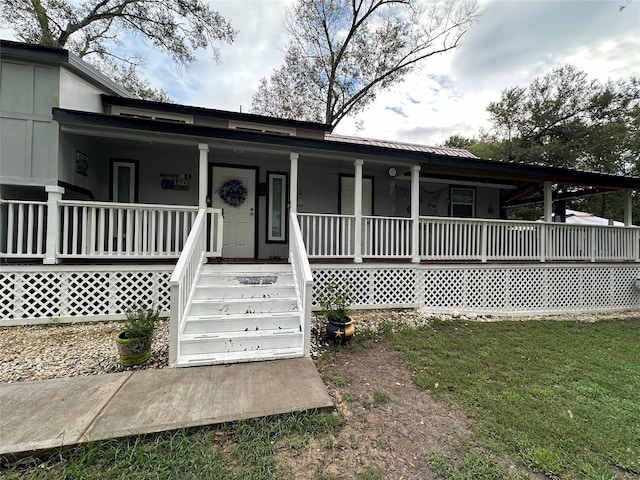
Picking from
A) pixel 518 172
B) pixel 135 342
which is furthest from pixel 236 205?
pixel 518 172

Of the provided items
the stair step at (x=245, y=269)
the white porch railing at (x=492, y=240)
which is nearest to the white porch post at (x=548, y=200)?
the white porch railing at (x=492, y=240)

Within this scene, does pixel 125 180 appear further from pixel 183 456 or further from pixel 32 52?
pixel 183 456

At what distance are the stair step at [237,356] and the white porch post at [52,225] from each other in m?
3.17

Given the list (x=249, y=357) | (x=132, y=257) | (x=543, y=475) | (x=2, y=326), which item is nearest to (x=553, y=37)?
(x=543, y=475)

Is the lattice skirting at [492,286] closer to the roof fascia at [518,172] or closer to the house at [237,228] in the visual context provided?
the house at [237,228]

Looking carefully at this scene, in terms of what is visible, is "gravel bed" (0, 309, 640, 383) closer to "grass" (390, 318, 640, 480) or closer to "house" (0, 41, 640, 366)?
"house" (0, 41, 640, 366)

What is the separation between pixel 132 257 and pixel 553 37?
13.6m

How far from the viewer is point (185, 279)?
3.83m

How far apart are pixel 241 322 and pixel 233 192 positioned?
13.1 feet

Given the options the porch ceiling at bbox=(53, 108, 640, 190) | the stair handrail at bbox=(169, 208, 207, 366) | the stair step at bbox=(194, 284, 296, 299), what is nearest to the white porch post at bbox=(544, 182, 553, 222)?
the porch ceiling at bbox=(53, 108, 640, 190)

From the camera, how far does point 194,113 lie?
714cm

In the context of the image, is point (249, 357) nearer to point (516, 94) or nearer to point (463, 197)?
point (463, 197)

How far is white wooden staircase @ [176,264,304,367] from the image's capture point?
3549 mm

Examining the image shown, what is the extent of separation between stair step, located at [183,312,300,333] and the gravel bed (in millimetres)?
489
